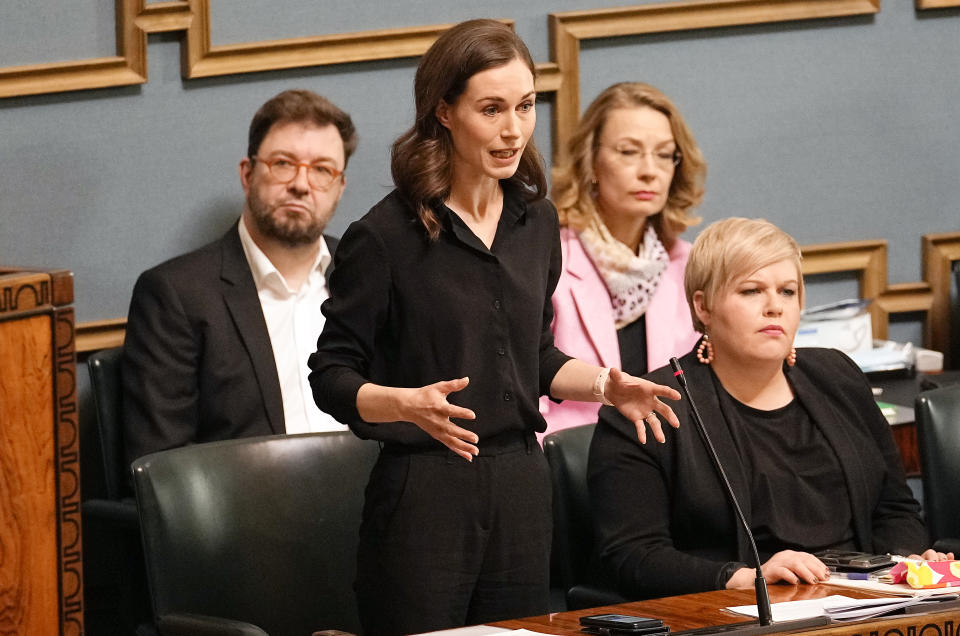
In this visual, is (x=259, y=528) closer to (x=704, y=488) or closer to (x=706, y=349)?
(x=704, y=488)

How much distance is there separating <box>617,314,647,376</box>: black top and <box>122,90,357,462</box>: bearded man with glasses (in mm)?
711

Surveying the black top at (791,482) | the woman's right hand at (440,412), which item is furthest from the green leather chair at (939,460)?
the woman's right hand at (440,412)

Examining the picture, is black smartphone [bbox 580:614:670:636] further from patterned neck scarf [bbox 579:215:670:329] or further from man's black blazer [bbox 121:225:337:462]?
patterned neck scarf [bbox 579:215:670:329]

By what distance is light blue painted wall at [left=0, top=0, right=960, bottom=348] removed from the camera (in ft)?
11.7

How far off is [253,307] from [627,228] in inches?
37.8

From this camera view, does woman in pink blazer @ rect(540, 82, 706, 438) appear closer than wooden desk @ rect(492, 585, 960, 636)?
No

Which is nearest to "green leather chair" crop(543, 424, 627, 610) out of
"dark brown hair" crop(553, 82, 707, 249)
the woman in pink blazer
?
the woman in pink blazer

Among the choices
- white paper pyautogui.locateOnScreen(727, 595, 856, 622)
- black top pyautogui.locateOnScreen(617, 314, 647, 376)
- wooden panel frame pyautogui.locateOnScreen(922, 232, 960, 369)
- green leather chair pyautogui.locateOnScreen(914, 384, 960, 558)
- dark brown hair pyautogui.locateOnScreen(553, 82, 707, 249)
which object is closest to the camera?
white paper pyautogui.locateOnScreen(727, 595, 856, 622)

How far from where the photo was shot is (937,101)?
4.41 meters

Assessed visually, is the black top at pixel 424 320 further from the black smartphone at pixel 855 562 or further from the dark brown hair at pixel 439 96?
the black smartphone at pixel 855 562

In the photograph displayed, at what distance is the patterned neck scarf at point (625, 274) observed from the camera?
3.69 m

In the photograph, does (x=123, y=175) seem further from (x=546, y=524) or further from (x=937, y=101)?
(x=937, y=101)

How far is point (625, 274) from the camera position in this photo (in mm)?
3697

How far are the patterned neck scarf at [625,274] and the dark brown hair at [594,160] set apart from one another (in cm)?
10
